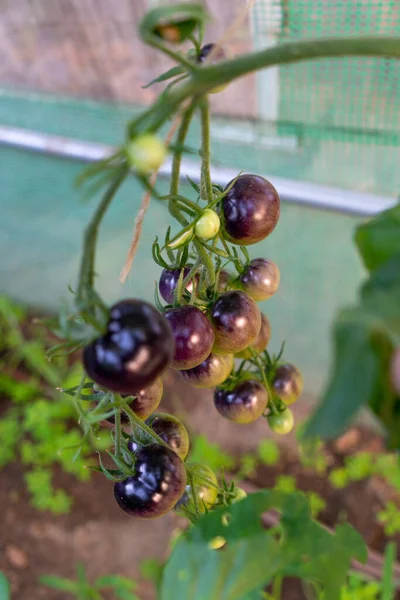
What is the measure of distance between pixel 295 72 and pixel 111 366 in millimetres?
893

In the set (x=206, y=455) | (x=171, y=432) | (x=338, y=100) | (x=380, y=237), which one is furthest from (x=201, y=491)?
(x=206, y=455)

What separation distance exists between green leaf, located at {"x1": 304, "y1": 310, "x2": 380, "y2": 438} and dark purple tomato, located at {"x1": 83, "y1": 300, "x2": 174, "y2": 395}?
0.32 feet

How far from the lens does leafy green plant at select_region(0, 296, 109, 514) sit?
1.50m

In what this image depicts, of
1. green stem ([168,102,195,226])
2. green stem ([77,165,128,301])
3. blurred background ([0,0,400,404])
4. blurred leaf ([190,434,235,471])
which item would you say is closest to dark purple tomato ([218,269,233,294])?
green stem ([168,102,195,226])

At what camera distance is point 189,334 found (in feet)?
1.18

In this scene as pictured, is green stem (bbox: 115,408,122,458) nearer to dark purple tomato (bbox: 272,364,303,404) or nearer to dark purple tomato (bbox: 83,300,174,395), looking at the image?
dark purple tomato (bbox: 83,300,174,395)

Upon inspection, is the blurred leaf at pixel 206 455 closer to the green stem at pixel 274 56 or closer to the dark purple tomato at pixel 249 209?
the dark purple tomato at pixel 249 209

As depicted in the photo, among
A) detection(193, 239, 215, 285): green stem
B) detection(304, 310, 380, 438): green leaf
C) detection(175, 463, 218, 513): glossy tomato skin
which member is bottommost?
detection(175, 463, 218, 513): glossy tomato skin

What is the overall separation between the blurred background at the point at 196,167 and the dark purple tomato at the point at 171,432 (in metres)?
0.53

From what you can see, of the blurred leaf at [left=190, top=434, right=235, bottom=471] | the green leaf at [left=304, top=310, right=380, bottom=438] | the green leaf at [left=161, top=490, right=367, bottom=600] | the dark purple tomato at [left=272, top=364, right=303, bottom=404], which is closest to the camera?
the green leaf at [left=304, top=310, right=380, bottom=438]

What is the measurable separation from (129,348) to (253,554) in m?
0.14

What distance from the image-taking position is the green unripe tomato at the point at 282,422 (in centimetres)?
52

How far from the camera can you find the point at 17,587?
4.64 feet

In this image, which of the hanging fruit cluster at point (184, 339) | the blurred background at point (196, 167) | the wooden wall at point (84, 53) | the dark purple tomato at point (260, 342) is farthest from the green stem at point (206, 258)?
the wooden wall at point (84, 53)
